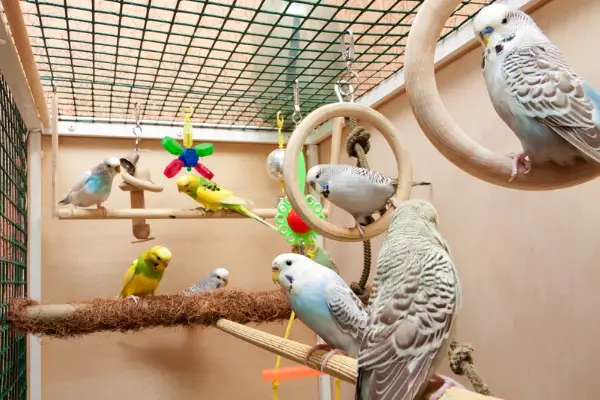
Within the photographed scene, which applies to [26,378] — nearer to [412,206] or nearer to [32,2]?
[32,2]

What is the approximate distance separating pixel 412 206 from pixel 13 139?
1.33m

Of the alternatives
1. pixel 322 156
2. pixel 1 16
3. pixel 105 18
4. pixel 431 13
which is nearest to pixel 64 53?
pixel 105 18

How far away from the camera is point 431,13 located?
0.56 m

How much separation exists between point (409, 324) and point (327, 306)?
29cm

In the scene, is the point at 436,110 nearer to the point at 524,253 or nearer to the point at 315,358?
the point at 315,358

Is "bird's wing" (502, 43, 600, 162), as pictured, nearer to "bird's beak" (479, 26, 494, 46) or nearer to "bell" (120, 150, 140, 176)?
"bird's beak" (479, 26, 494, 46)

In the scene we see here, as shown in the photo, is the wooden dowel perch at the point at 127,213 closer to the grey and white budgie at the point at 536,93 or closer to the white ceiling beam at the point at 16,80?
the white ceiling beam at the point at 16,80

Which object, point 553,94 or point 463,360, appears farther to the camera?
point 463,360

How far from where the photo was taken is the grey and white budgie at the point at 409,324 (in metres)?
0.48

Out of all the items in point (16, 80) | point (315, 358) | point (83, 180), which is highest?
point (16, 80)

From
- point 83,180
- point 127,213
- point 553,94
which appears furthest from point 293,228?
point 553,94

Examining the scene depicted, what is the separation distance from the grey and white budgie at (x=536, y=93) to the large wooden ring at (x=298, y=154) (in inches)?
14.8

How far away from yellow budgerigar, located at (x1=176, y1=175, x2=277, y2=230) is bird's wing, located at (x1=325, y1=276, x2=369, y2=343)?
0.84 m

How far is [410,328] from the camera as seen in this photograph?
492mm
